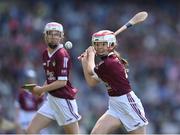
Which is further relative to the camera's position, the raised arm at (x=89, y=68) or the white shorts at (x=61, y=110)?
the white shorts at (x=61, y=110)

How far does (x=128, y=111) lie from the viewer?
37.5 ft

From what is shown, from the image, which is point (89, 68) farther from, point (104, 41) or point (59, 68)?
point (59, 68)

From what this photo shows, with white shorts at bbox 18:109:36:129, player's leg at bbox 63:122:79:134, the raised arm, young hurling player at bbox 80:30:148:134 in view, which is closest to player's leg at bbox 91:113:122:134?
young hurling player at bbox 80:30:148:134

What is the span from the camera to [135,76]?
2100 centimetres

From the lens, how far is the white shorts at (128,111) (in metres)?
11.4

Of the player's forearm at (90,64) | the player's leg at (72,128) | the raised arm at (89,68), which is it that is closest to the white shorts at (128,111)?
the raised arm at (89,68)

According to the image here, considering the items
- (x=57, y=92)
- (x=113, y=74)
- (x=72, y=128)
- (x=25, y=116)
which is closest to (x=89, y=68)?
(x=113, y=74)

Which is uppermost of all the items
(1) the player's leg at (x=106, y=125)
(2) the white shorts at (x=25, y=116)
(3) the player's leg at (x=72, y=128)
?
(1) the player's leg at (x=106, y=125)

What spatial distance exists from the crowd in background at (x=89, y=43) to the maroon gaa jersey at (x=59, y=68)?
6018 millimetres

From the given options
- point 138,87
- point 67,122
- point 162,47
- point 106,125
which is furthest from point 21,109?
point 162,47

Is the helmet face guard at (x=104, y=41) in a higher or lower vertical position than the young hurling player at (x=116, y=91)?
higher

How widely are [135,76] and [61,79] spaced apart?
9.17m

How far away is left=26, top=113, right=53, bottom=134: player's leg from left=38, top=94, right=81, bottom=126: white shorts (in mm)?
54

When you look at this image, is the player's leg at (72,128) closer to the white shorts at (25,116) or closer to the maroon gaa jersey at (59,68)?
the maroon gaa jersey at (59,68)
